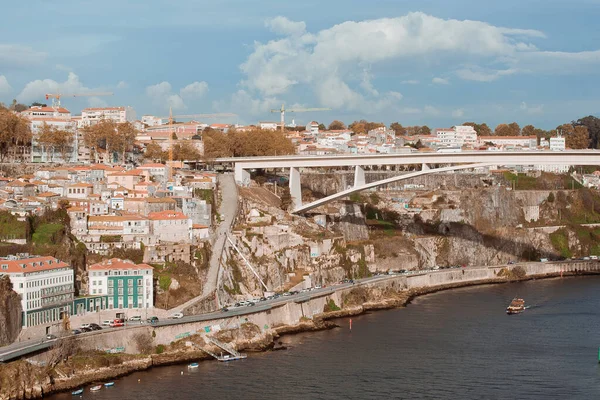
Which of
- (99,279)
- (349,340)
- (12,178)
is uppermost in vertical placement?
(12,178)

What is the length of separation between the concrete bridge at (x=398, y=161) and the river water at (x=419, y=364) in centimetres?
784

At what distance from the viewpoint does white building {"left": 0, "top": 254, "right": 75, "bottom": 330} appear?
1405 inches

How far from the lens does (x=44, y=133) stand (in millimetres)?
61188

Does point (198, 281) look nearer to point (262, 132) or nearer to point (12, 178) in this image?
point (12, 178)

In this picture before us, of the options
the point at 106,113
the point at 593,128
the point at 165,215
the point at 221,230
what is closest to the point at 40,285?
the point at 165,215

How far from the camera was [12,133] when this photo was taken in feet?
197

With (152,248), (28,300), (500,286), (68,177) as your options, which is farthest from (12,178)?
(500,286)

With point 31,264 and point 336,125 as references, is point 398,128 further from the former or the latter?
point 31,264

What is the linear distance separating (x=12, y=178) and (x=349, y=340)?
22776 mm

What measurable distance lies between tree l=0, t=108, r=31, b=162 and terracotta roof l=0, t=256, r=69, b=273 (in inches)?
901

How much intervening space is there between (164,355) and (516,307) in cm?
1817

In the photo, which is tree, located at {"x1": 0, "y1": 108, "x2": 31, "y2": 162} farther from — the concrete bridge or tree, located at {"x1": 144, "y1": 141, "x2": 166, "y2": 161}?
the concrete bridge

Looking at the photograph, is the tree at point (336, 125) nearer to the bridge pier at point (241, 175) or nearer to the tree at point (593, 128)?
the tree at point (593, 128)

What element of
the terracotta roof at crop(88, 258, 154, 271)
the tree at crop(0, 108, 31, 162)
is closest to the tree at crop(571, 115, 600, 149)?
the tree at crop(0, 108, 31, 162)
